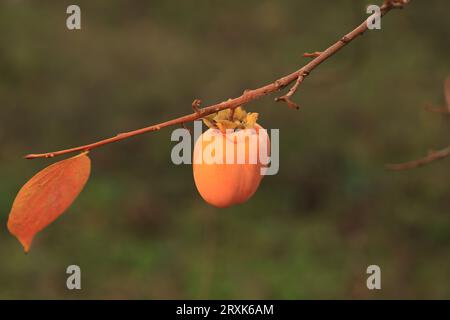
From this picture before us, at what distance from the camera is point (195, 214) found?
9.46 feet

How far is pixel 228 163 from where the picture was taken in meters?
Answer: 0.55

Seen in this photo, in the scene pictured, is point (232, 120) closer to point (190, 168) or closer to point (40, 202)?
point (40, 202)

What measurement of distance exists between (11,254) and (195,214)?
79 cm

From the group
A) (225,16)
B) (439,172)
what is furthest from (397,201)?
(225,16)

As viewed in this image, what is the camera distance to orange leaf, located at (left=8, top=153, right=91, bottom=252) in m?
0.49

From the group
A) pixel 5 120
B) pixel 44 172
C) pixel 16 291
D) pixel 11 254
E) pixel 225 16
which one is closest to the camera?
pixel 44 172

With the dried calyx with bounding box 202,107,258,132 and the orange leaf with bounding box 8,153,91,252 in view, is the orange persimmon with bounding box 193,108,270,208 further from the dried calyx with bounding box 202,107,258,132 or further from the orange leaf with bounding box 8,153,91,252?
the orange leaf with bounding box 8,153,91,252

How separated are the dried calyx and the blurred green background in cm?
170

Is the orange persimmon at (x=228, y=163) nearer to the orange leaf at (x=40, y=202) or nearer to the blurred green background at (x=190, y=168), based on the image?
the orange leaf at (x=40, y=202)

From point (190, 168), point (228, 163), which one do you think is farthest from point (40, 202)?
point (190, 168)

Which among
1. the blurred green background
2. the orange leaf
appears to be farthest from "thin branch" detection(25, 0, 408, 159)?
the blurred green background

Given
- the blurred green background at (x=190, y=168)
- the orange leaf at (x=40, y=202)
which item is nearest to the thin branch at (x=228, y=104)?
the orange leaf at (x=40, y=202)

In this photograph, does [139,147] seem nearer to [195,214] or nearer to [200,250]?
[195,214]

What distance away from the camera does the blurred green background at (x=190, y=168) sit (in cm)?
254
